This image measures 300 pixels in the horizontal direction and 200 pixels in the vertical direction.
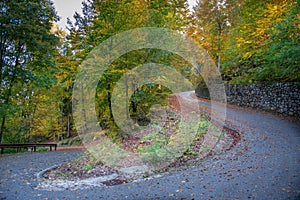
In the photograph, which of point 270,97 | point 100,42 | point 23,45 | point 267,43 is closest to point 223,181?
point 100,42

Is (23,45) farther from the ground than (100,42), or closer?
farther from the ground

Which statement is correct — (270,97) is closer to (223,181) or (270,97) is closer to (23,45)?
(223,181)

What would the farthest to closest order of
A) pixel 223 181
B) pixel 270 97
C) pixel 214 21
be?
pixel 214 21, pixel 270 97, pixel 223 181

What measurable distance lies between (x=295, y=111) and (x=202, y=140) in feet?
21.2

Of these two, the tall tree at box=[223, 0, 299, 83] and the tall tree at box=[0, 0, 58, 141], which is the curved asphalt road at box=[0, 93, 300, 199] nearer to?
the tall tree at box=[223, 0, 299, 83]

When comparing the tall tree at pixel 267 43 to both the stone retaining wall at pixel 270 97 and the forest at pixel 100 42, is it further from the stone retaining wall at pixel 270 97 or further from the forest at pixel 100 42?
the stone retaining wall at pixel 270 97

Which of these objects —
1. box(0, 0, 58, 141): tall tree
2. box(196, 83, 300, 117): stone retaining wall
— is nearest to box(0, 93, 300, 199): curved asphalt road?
box(196, 83, 300, 117): stone retaining wall

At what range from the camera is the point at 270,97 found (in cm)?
1351

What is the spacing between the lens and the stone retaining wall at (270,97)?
11.6m

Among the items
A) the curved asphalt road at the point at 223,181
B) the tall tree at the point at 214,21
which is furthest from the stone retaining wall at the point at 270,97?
the curved asphalt road at the point at 223,181

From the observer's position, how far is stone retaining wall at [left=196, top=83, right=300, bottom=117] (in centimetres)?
1155

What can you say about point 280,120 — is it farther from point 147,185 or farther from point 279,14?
point 147,185

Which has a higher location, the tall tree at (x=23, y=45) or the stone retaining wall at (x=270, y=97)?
the tall tree at (x=23, y=45)

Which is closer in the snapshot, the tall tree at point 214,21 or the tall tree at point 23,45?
the tall tree at point 23,45
